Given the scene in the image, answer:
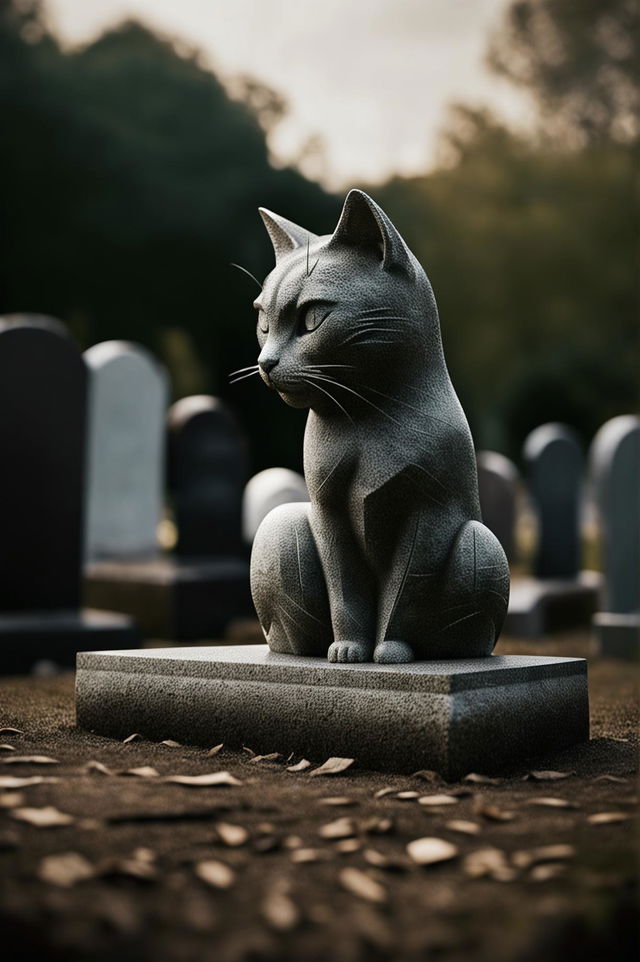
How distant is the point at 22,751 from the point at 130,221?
79.5ft

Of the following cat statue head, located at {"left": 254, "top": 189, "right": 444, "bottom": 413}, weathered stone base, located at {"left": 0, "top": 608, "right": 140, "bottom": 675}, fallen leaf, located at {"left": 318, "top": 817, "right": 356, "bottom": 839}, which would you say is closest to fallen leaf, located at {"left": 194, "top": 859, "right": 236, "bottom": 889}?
fallen leaf, located at {"left": 318, "top": 817, "right": 356, "bottom": 839}

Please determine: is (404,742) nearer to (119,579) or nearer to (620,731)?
(620,731)

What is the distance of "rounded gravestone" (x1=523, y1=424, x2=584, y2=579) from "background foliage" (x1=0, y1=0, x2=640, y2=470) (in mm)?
12389

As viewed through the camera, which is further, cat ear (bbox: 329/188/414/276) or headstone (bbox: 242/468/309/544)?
headstone (bbox: 242/468/309/544)

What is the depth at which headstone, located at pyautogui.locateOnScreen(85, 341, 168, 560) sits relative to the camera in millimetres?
11086

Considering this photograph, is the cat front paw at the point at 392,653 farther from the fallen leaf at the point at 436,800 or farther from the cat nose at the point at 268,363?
the cat nose at the point at 268,363

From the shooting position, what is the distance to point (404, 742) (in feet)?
12.2

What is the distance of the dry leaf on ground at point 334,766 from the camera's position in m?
3.71

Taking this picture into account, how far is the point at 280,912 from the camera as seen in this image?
2.34m

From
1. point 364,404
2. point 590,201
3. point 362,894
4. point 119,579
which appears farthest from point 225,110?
point 362,894

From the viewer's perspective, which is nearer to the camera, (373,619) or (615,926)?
(615,926)

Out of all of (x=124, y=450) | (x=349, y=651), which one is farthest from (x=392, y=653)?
(x=124, y=450)

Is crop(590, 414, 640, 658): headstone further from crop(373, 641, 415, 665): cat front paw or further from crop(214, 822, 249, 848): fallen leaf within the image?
crop(214, 822, 249, 848): fallen leaf

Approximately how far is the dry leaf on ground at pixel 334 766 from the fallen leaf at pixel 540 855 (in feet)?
3.20
